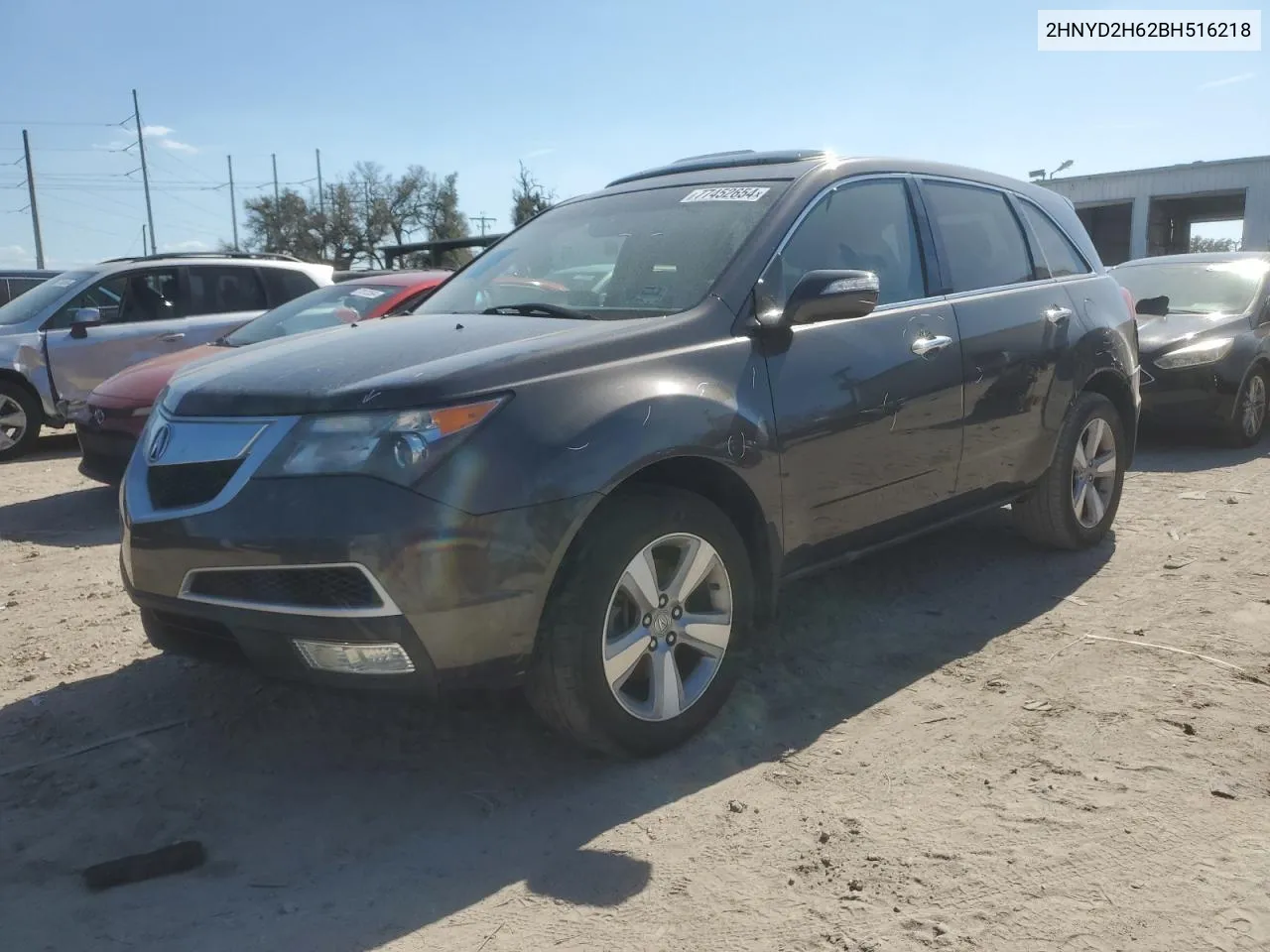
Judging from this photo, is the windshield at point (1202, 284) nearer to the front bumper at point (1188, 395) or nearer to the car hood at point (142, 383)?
the front bumper at point (1188, 395)

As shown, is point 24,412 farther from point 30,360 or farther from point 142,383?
point 142,383

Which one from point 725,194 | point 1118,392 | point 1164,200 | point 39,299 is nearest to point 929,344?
point 725,194

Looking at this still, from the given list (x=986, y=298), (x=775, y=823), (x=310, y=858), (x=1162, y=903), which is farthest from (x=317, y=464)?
(x=986, y=298)

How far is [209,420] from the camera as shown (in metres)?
3.07

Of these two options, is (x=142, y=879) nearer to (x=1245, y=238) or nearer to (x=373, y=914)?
(x=373, y=914)

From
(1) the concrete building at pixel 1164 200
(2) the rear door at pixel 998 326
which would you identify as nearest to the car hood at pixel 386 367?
(2) the rear door at pixel 998 326

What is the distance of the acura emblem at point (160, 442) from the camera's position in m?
3.18

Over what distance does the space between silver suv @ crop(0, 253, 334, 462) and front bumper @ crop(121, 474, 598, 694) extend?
23.5 ft

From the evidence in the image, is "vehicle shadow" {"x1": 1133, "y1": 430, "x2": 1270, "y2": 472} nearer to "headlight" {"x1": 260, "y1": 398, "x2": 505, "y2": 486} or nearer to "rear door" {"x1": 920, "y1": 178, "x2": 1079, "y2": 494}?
"rear door" {"x1": 920, "y1": 178, "x2": 1079, "y2": 494}

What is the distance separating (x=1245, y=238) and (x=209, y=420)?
36187 millimetres

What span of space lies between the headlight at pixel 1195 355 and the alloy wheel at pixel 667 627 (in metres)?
6.16

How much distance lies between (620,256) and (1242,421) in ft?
20.9

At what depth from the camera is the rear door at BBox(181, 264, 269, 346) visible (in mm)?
9820

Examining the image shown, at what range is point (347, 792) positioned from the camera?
3150 mm
